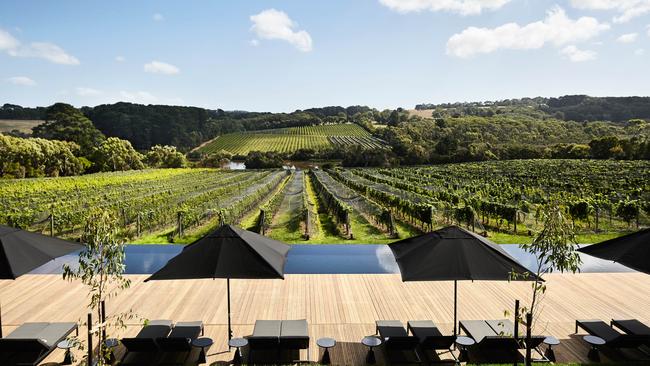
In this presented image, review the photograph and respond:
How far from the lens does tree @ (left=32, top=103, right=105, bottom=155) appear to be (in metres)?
75.5

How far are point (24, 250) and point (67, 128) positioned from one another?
8049cm

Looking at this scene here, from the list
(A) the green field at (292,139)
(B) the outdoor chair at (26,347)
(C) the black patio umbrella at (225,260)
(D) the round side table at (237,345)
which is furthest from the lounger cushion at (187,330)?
(A) the green field at (292,139)

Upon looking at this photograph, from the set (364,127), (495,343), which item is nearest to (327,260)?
(495,343)

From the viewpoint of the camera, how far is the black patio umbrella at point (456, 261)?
20.1 feet

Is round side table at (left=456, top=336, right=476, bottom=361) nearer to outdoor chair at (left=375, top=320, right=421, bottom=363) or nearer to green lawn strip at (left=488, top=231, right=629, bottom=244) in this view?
outdoor chair at (left=375, top=320, right=421, bottom=363)

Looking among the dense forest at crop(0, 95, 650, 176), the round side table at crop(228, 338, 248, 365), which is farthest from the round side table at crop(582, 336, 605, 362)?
the dense forest at crop(0, 95, 650, 176)

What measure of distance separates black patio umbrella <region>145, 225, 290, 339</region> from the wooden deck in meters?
1.48

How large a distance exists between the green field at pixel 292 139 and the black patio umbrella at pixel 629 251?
3258 inches

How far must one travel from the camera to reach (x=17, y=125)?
363ft

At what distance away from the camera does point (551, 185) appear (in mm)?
34344

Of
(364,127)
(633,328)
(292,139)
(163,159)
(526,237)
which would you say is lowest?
(526,237)

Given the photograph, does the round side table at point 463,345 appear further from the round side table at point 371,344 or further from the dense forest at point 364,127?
the dense forest at point 364,127

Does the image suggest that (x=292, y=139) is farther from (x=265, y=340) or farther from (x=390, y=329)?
(x=265, y=340)

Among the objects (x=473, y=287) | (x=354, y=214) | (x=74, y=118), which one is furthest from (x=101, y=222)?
(x=74, y=118)
